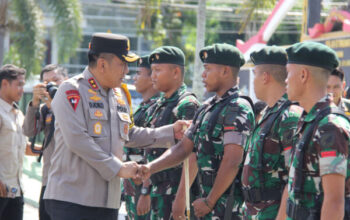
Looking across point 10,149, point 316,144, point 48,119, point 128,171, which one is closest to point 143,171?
point 128,171

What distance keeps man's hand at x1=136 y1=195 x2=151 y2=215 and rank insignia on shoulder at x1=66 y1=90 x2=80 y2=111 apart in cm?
183

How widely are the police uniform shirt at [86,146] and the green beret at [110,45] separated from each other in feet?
0.70

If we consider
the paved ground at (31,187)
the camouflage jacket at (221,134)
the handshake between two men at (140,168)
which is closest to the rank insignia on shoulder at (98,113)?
the handshake between two men at (140,168)

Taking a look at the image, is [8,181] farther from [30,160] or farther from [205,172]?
[30,160]

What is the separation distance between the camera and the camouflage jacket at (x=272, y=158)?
4.40m

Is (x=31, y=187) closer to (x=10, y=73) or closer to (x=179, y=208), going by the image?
(x=10, y=73)

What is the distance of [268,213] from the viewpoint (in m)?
4.43

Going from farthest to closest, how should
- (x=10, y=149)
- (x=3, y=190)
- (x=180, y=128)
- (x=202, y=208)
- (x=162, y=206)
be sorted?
(x=10, y=149) < (x=3, y=190) < (x=162, y=206) < (x=180, y=128) < (x=202, y=208)

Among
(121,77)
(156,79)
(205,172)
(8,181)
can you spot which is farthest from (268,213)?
(8,181)

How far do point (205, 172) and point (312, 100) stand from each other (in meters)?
1.66

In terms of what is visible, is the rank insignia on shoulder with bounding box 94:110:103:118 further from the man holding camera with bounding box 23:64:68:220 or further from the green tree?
the green tree

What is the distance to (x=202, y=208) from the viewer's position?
497 centimetres

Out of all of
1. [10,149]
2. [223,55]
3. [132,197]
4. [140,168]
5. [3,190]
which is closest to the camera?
[140,168]

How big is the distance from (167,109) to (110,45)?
152 cm
